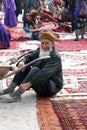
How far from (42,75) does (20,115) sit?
67 centimetres

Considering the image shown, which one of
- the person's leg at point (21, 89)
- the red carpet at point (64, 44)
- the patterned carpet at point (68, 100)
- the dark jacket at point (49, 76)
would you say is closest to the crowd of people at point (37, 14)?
the red carpet at point (64, 44)

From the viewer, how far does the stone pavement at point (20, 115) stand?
14.8 ft

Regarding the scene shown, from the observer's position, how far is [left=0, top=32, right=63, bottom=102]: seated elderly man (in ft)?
17.6

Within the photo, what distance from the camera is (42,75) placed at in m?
5.34

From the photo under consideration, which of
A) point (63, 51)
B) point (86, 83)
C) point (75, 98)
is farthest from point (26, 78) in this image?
point (63, 51)

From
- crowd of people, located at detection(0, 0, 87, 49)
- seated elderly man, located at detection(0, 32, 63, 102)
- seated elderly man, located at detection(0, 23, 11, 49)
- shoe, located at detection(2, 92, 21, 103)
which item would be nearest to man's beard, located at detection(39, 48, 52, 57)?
seated elderly man, located at detection(0, 32, 63, 102)

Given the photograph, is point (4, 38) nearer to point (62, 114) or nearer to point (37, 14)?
point (37, 14)

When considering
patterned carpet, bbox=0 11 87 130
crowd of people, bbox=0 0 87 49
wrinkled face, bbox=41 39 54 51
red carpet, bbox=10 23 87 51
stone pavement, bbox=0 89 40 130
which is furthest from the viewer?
crowd of people, bbox=0 0 87 49

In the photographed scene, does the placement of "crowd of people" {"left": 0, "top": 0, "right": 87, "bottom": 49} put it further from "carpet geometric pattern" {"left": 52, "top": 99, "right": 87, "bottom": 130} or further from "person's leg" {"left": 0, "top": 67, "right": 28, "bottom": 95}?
"carpet geometric pattern" {"left": 52, "top": 99, "right": 87, "bottom": 130}

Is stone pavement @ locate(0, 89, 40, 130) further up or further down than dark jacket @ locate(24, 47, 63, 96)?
further down

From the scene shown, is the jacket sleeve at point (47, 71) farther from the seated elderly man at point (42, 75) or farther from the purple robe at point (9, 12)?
the purple robe at point (9, 12)

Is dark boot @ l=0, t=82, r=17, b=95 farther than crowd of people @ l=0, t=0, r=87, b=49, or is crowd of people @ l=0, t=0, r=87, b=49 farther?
crowd of people @ l=0, t=0, r=87, b=49

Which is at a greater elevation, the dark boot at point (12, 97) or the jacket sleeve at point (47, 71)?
the jacket sleeve at point (47, 71)

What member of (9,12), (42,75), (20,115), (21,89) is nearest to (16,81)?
(21,89)
